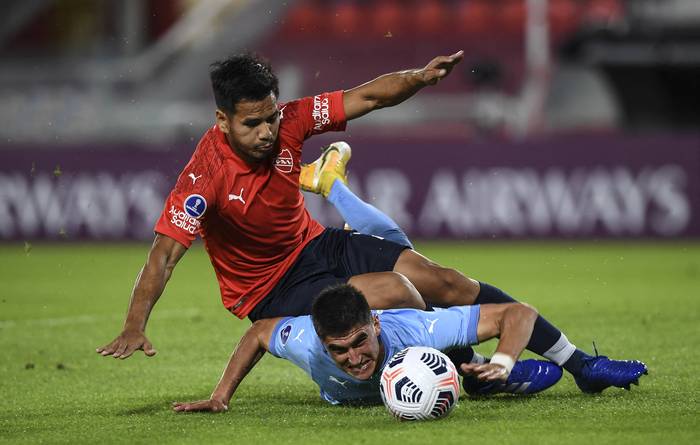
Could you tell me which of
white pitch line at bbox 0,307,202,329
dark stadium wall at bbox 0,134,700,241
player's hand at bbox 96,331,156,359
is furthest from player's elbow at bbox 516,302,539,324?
dark stadium wall at bbox 0,134,700,241

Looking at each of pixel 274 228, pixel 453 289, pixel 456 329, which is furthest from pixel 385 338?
pixel 274 228

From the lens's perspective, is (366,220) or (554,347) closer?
(554,347)

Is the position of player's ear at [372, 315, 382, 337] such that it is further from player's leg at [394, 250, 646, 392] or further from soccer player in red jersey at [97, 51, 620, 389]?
player's leg at [394, 250, 646, 392]

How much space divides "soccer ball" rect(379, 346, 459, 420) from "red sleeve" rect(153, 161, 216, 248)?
4.28ft

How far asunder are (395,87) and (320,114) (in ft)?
1.60

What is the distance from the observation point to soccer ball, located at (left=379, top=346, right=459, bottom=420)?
5.83 m

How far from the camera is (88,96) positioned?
20312 millimetres

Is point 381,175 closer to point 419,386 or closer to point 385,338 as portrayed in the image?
point 385,338

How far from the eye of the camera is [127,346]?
5746 mm

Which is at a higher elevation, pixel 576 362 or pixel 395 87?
pixel 395 87

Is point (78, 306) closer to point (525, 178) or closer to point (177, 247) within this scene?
point (177, 247)

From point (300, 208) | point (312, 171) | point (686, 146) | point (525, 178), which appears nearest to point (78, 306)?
point (312, 171)

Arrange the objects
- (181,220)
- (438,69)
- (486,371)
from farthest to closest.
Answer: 1. (438,69)
2. (181,220)
3. (486,371)

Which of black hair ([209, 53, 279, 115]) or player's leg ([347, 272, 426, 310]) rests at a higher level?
black hair ([209, 53, 279, 115])
